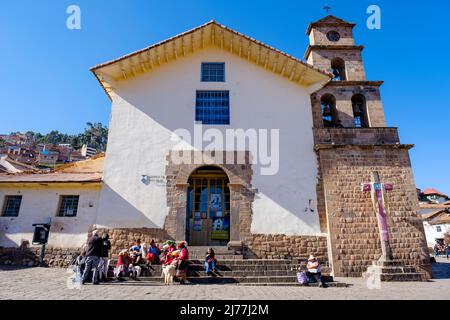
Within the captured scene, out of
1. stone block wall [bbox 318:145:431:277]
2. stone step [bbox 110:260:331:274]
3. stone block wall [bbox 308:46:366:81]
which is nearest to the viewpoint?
stone step [bbox 110:260:331:274]

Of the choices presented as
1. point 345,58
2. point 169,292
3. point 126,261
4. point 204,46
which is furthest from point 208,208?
point 345,58

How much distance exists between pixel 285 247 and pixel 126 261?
5.89 metres

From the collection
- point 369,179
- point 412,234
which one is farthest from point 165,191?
point 412,234

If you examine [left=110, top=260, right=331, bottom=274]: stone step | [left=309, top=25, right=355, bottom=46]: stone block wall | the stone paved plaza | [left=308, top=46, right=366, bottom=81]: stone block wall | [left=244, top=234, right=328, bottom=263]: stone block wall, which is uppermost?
[left=309, top=25, right=355, bottom=46]: stone block wall

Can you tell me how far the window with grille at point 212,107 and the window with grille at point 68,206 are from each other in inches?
245

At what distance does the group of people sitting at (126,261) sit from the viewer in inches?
289

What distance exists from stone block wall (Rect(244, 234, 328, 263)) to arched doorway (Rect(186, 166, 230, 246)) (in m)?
1.20

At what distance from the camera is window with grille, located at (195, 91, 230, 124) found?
38.8ft

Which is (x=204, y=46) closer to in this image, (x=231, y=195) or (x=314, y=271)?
(x=231, y=195)

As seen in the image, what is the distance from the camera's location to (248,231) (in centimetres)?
1043

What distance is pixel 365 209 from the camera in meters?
10.5

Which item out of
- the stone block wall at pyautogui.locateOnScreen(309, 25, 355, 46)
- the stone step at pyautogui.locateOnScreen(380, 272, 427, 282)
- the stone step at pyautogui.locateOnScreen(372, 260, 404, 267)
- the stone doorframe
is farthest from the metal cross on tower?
the stone block wall at pyautogui.locateOnScreen(309, 25, 355, 46)

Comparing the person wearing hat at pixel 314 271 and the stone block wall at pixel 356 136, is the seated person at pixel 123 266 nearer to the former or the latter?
the person wearing hat at pixel 314 271

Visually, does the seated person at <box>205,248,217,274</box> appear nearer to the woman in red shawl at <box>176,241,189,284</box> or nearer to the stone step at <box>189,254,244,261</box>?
the woman in red shawl at <box>176,241,189,284</box>
